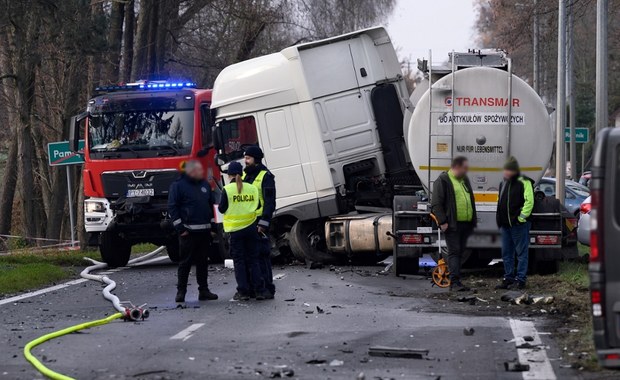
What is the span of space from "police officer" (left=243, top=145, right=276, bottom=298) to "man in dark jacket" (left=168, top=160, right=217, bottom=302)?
574mm

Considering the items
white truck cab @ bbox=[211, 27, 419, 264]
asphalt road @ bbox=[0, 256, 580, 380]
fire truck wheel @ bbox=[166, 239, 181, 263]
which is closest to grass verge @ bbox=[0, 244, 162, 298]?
asphalt road @ bbox=[0, 256, 580, 380]

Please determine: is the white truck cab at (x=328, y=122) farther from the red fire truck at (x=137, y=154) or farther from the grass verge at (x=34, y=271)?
the grass verge at (x=34, y=271)

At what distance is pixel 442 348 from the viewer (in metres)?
10.8

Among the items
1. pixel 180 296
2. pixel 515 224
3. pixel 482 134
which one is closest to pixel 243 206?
pixel 180 296

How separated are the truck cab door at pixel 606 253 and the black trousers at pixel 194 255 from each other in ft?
25.3

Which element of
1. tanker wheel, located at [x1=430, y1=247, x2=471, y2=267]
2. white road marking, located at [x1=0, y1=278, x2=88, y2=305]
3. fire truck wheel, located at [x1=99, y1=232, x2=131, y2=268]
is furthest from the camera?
fire truck wheel, located at [x1=99, y1=232, x2=131, y2=268]

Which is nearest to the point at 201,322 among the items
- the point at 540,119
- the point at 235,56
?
the point at 540,119

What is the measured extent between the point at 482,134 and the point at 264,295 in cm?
424

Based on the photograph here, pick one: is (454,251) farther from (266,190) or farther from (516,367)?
(516,367)

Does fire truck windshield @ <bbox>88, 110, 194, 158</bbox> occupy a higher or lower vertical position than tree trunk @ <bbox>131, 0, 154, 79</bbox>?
lower

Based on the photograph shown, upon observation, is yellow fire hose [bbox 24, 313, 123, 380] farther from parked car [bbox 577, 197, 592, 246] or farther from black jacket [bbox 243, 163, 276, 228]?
parked car [bbox 577, 197, 592, 246]

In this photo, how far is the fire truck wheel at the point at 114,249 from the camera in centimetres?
2284

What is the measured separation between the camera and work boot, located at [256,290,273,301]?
15.3 m

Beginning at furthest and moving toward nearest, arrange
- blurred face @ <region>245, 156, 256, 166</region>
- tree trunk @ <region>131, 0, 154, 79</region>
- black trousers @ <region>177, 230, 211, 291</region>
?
tree trunk @ <region>131, 0, 154, 79</region> → blurred face @ <region>245, 156, 256, 166</region> → black trousers @ <region>177, 230, 211, 291</region>
